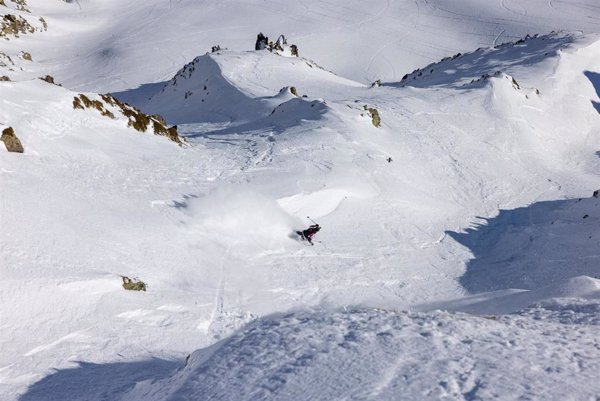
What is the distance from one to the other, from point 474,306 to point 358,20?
47497mm

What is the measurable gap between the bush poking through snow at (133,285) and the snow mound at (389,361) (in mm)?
3923

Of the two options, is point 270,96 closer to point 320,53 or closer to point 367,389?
point 320,53

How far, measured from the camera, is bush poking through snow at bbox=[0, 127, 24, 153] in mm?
14352

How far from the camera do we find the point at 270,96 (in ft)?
96.0

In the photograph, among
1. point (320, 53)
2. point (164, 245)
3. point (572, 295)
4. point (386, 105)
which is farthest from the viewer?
point (320, 53)

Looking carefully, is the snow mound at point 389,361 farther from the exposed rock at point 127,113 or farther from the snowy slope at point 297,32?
the snowy slope at point 297,32

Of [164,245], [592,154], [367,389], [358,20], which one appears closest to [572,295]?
[367,389]

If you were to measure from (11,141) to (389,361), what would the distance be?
40.1 feet

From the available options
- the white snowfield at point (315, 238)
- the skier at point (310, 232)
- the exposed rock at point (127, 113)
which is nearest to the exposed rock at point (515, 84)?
the white snowfield at point (315, 238)

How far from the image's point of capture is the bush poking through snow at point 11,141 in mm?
14352

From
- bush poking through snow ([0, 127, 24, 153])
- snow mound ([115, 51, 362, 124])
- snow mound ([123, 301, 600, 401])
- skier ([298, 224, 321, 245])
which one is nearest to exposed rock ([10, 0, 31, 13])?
snow mound ([115, 51, 362, 124])

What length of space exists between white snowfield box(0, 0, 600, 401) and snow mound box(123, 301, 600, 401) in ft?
0.09

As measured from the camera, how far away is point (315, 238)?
16.5m

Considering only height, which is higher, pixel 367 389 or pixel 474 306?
pixel 367 389
